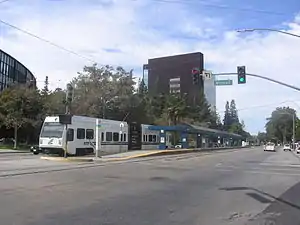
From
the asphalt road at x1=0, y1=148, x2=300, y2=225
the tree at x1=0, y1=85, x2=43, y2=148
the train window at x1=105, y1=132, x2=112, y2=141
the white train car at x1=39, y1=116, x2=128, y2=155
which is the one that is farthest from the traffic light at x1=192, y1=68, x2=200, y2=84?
the tree at x1=0, y1=85, x2=43, y2=148

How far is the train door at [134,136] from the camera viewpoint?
52.2 metres

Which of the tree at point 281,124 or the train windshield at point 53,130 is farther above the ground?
the tree at point 281,124

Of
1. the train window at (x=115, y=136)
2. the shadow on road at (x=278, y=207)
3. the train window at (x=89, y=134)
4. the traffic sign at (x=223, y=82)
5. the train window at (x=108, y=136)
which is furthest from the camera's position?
the train window at (x=115, y=136)

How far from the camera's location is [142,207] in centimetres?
1160

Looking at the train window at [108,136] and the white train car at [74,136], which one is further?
the train window at [108,136]

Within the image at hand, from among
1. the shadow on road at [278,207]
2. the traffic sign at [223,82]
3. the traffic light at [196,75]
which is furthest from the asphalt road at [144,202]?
the traffic sign at [223,82]

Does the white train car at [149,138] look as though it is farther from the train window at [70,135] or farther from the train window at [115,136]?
the train window at [70,135]

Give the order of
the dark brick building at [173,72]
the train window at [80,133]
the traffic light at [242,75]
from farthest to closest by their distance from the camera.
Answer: the dark brick building at [173,72]
the train window at [80,133]
the traffic light at [242,75]

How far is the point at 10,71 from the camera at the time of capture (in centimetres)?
8794

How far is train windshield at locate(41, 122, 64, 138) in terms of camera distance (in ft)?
124

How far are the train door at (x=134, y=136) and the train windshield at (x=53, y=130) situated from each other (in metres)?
14.1

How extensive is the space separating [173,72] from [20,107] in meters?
74.2

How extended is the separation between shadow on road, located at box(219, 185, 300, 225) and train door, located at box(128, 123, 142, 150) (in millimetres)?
35710

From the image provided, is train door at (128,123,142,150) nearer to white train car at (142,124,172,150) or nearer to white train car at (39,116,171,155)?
white train car at (142,124,172,150)
